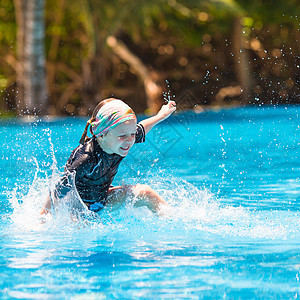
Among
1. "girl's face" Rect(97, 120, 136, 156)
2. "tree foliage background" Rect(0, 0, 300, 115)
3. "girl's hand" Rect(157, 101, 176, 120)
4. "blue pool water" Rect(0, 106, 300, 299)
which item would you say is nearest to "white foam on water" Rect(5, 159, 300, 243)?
"blue pool water" Rect(0, 106, 300, 299)

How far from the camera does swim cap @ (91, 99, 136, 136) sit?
16.4 feet

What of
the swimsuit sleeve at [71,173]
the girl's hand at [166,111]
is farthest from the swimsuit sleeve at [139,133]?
the swimsuit sleeve at [71,173]

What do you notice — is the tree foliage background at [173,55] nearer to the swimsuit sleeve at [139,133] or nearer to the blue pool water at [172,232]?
the blue pool water at [172,232]

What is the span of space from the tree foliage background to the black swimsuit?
39.4ft

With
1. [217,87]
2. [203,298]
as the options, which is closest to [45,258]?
[203,298]

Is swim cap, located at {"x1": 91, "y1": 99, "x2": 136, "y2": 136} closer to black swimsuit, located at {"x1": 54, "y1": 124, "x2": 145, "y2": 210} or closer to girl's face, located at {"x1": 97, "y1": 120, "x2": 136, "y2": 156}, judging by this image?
girl's face, located at {"x1": 97, "y1": 120, "x2": 136, "y2": 156}

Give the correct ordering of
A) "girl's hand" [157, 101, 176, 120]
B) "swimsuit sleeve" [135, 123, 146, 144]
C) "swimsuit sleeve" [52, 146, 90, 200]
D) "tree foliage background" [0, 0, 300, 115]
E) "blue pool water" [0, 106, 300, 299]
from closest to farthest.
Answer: "blue pool water" [0, 106, 300, 299] → "swimsuit sleeve" [52, 146, 90, 200] → "swimsuit sleeve" [135, 123, 146, 144] → "girl's hand" [157, 101, 176, 120] → "tree foliage background" [0, 0, 300, 115]

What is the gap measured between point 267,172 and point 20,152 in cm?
332

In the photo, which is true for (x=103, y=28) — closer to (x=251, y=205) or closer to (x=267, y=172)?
(x=267, y=172)

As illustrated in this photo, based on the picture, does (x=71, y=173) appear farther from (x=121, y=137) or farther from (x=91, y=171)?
(x=121, y=137)

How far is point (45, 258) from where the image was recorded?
171 inches

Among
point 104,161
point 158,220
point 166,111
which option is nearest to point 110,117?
point 104,161

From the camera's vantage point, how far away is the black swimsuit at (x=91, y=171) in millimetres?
5020

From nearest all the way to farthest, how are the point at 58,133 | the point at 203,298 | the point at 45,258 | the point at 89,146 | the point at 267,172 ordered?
the point at 203,298
the point at 45,258
the point at 89,146
the point at 267,172
the point at 58,133
